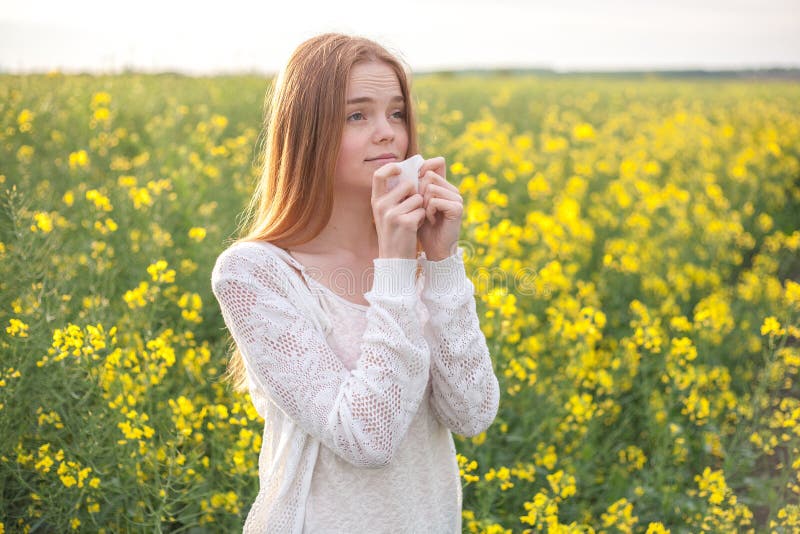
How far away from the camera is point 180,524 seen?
250cm

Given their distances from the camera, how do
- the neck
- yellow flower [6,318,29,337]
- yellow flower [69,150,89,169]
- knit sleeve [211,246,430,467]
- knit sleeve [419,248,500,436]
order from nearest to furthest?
knit sleeve [211,246,430,467] < knit sleeve [419,248,500,436] < the neck < yellow flower [6,318,29,337] < yellow flower [69,150,89,169]

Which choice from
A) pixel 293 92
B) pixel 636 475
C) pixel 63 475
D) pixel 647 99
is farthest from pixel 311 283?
pixel 647 99

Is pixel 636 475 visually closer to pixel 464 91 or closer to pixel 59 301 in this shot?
pixel 59 301

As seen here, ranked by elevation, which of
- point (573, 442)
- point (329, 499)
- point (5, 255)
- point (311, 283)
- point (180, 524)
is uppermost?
point (311, 283)

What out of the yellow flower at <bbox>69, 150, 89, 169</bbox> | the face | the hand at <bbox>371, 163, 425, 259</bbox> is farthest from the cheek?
the yellow flower at <bbox>69, 150, 89, 169</bbox>

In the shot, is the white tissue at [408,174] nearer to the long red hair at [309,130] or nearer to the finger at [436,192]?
the finger at [436,192]

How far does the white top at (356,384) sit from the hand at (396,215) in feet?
0.08

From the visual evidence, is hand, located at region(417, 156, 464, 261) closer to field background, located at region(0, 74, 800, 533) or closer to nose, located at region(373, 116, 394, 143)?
nose, located at region(373, 116, 394, 143)

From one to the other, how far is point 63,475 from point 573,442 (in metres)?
1.70

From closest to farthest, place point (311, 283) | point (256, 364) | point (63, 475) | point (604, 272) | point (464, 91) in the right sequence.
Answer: point (256, 364), point (311, 283), point (63, 475), point (604, 272), point (464, 91)

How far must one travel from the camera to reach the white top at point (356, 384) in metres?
1.32

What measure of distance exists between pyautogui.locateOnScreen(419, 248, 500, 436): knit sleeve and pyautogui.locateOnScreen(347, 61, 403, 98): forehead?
0.33m

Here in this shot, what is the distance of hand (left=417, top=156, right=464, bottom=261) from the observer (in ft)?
4.47

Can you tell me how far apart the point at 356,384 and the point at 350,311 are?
20 cm
